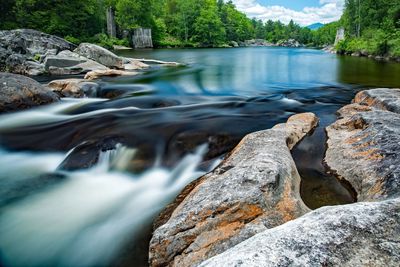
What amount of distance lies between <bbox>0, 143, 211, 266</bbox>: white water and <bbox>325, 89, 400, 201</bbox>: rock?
2544 mm

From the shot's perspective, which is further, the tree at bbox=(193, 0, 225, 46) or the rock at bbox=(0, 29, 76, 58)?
the tree at bbox=(193, 0, 225, 46)

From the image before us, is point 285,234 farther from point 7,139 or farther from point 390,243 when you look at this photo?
point 7,139

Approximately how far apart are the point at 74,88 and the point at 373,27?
174 feet

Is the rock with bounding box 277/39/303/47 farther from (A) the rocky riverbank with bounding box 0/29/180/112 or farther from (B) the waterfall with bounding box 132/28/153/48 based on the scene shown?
(A) the rocky riverbank with bounding box 0/29/180/112

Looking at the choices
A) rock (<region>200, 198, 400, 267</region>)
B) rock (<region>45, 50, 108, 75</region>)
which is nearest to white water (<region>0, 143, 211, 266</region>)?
rock (<region>200, 198, 400, 267</region>)

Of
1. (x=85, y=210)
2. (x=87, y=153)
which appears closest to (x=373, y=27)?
(x=87, y=153)

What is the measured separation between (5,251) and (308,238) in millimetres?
3901

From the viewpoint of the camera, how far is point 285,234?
6.77 ft

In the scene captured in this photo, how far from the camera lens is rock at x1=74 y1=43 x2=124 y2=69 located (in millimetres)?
20016

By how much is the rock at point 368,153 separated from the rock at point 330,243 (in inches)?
64.8

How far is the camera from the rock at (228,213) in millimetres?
2939

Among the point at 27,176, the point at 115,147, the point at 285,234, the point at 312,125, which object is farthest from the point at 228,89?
the point at 285,234

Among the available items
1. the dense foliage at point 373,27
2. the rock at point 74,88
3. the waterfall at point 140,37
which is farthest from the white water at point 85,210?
the waterfall at point 140,37

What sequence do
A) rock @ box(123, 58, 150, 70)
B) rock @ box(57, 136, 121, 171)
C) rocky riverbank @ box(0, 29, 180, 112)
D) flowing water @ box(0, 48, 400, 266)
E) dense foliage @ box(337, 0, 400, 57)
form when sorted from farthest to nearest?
1. dense foliage @ box(337, 0, 400, 57)
2. rock @ box(123, 58, 150, 70)
3. rocky riverbank @ box(0, 29, 180, 112)
4. rock @ box(57, 136, 121, 171)
5. flowing water @ box(0, 48, 400, 266)
